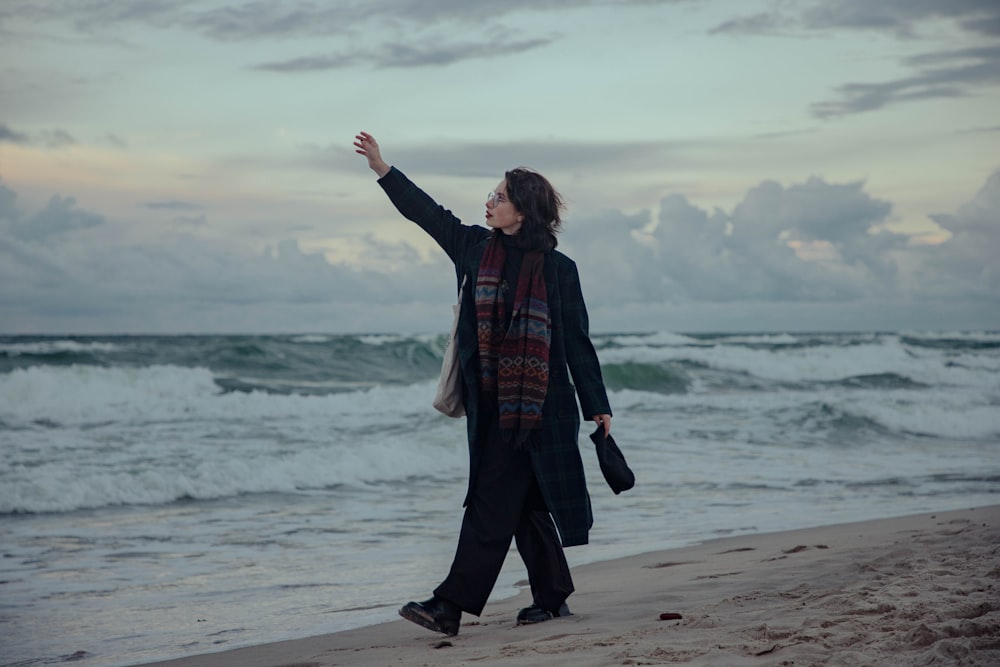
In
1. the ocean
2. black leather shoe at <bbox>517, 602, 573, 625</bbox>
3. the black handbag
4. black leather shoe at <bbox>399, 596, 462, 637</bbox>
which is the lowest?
the ocean

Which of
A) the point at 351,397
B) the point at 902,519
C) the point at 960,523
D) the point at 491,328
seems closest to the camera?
the point at 491,328

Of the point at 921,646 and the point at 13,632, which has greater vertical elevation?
the point at 921,646

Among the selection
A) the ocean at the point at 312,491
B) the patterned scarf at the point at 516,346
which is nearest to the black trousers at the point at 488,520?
the patterned scarf at the point at 516,346

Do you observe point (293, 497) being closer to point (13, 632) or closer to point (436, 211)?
point (13, 632)

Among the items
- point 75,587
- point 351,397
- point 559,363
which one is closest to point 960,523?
point 559,363

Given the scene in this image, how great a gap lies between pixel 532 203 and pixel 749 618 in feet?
5.98

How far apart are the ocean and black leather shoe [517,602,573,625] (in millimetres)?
888

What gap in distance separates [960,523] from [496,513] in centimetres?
382

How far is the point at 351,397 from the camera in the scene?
19.9 m

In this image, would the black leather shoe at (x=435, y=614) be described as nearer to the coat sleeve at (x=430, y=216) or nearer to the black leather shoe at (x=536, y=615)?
the black leather shoe at (x=536, y=615)

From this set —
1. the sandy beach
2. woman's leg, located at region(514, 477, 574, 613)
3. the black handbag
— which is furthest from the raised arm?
the sandy beach

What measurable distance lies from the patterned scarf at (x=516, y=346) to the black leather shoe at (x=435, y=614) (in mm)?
735

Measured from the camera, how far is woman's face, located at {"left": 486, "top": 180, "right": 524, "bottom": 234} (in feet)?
13.2

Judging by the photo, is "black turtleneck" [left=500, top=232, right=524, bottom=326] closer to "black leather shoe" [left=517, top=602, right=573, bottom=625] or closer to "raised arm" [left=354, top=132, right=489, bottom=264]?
"raised arm" [left=354, top=132, right=489, bottom=264]
